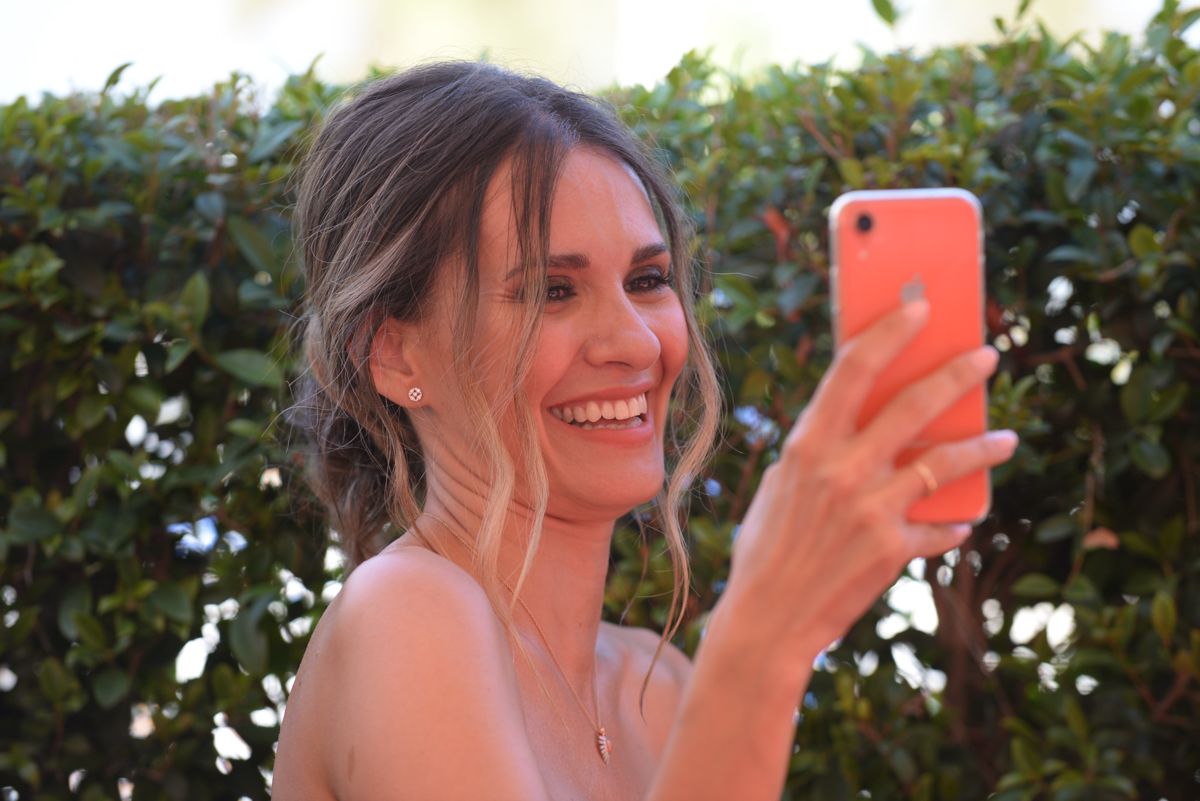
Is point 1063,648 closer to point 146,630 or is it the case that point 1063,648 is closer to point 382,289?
point 382,289

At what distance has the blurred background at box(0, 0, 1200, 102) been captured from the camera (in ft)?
23.3

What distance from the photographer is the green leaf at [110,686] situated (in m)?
2.76

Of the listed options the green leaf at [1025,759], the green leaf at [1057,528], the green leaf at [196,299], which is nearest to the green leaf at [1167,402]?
the green leaf at [1057,528]

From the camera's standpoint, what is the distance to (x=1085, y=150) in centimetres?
270

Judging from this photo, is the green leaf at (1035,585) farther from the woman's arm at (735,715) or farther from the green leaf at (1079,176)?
the woman's arm at (735,715)

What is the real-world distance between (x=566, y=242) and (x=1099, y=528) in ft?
4.70

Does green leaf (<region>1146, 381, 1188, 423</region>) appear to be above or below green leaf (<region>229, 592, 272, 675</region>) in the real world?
above

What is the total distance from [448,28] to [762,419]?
318 inches

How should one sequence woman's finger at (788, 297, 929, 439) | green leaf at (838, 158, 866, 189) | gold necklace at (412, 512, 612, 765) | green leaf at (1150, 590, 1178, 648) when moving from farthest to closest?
green leaf at (838, 158, 866, 189), green leaf at (1150, 590, 1178, 648), gold necklace at (412, 512, 612, 765), woman's finger at (788, 297, 929, 439)

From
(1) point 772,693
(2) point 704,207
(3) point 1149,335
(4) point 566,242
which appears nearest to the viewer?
(1) point 772,693

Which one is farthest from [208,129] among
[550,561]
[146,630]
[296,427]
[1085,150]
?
[1085,150]

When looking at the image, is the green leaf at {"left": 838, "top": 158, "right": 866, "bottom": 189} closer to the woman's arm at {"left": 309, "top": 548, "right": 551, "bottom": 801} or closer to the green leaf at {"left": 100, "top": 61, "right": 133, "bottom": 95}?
the woman's arm at {"left": 309, "top": 548, "right": 551, "bottom": 801}

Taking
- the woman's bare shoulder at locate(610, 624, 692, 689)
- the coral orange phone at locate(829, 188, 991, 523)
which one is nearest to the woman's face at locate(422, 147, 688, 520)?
the woman's bare shoulder at locate(610, 624, 692, 689)

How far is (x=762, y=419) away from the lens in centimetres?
283
